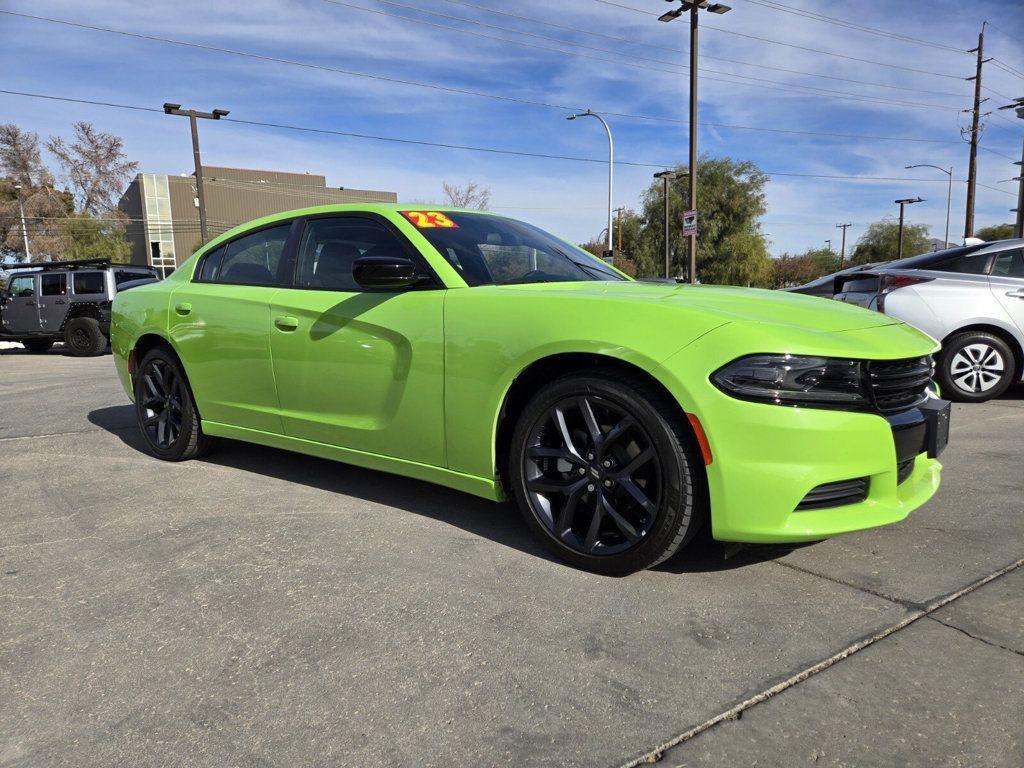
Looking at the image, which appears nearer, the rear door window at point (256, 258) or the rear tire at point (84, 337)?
the rear door window at point (256, 258)

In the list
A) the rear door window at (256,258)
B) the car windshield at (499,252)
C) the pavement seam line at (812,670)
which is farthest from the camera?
the rear door window at (256,258)

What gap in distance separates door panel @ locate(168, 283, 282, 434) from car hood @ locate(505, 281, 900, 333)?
1.51 metres

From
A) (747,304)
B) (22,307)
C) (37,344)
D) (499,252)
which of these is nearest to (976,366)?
(747,304)

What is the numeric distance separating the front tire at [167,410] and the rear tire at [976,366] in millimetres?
6151

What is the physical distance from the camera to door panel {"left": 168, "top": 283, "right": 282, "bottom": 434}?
12.4ft

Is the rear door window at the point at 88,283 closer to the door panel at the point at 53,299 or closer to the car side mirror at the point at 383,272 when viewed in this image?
the door panel at the point at 53,299

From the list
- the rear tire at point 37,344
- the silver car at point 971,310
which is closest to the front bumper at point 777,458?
the silver car at point 971,310

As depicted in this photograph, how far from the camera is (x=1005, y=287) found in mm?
6266

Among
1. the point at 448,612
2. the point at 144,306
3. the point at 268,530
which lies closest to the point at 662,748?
the point at 448,612

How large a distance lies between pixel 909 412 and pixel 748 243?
47.5 metres

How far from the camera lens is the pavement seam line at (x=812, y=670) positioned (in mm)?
1705

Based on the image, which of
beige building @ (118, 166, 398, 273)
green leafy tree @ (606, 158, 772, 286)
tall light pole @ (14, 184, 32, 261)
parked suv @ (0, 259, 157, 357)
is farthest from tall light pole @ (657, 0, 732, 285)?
beige building @ (118, 166, 398, 273)

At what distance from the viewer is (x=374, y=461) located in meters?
3.34

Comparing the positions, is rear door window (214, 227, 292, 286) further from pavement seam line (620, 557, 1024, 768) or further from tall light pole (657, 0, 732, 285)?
tall light pole (657, 0, 732, 285)
